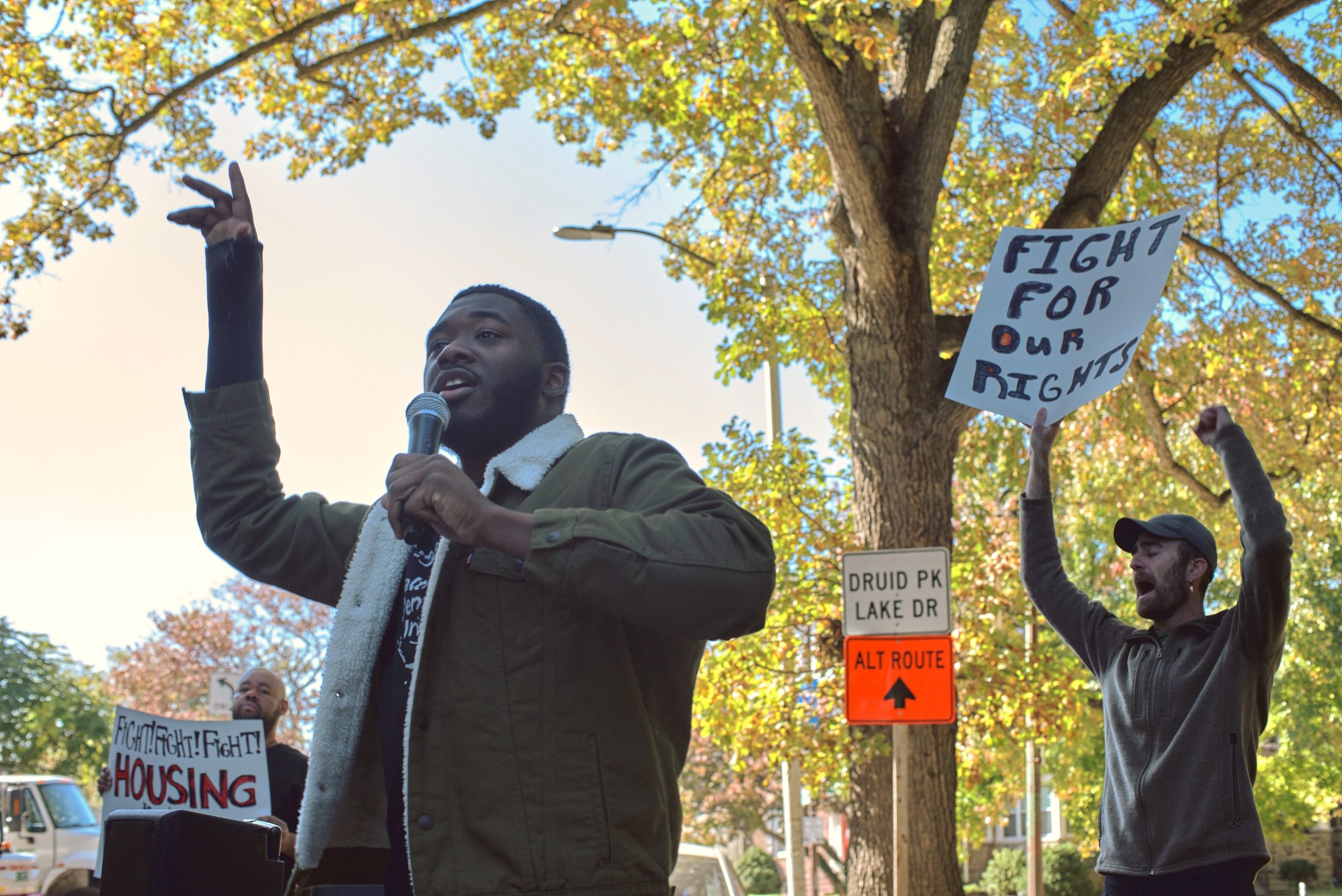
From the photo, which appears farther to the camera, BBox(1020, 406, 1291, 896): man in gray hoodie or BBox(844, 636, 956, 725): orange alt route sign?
BBox(844, 636, 956, 725): orange alt route sign

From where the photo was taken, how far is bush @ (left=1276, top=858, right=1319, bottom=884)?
35.1 m

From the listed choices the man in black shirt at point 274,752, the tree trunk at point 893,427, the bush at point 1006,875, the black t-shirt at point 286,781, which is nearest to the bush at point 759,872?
the bush at point 1006,875

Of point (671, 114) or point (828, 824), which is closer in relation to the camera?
point (671, 114)

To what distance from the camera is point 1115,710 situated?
12.7 ft

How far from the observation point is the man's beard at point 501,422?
2.25 m

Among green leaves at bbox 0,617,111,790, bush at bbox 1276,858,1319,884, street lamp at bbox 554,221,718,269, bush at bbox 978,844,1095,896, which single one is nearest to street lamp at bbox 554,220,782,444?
street lamp at bbox 554,221,718,269

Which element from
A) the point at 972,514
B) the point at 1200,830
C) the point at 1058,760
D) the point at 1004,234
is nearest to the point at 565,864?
the point at 1200,830

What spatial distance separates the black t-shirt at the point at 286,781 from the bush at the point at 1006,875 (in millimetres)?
26205

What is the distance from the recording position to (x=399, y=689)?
203cm

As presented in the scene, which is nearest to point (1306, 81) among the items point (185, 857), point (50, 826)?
point (185, 857)

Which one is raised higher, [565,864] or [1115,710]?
[1115,710]

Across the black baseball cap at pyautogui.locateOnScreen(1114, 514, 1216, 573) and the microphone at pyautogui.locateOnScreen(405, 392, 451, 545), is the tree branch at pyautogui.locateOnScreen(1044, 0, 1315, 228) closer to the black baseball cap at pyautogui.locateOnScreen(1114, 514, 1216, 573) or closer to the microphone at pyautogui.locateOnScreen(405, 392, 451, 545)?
the black baseball cap at pyautogui.locateOnScreen(1114, 514, 1216, 573)

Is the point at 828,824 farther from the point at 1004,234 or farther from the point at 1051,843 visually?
the point at 1004,234

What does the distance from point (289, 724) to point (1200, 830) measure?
120ft
